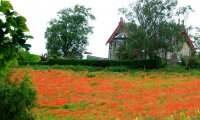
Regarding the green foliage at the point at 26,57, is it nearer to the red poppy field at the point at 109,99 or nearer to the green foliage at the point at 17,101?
the green foliage at the point at 17,101

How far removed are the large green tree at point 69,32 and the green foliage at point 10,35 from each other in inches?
3469

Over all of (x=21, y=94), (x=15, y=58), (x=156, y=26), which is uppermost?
(x=156, y=26)

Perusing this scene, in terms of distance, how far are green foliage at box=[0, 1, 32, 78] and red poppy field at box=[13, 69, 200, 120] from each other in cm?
1326

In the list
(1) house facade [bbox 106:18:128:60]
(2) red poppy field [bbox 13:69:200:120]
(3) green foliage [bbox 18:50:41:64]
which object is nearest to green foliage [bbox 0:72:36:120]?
(2) red poppy field [bbox 13:69:200:120]

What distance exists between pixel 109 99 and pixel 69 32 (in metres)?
65.6

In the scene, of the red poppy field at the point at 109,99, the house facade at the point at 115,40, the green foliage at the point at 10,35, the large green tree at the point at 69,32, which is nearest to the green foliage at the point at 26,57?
the green foliage at the point at 10,35

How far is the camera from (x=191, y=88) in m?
28.6

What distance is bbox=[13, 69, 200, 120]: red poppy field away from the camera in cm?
1933

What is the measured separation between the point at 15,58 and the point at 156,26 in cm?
5280

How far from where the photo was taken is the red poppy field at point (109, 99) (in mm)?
19328

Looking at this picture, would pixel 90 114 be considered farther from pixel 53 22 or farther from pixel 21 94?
pixel 53 22

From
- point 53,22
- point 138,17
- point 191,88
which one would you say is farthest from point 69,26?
point 191,88

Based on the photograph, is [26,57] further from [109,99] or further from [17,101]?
[109,99]

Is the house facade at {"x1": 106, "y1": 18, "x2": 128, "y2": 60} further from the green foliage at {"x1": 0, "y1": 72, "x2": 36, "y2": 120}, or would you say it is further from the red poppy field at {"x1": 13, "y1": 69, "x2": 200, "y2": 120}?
the green foliage at {"x1": 0, "y1": 72, "x2": 36, "y2": 120}
